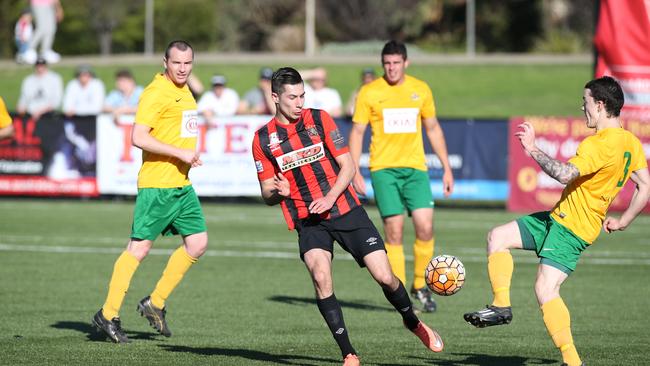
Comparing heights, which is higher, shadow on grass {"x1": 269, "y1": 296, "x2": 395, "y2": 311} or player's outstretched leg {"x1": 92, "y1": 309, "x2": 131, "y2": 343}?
player's outstretched leg {"x1": 92, "y1": 309, "x2": 131, "y2": 343}

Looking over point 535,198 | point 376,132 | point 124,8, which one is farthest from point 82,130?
point 124,8

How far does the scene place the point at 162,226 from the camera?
997 centimetres

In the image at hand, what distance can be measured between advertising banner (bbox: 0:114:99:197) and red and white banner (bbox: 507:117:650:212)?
27.2 ft

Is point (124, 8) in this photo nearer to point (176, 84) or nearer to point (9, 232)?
point (9, 232)

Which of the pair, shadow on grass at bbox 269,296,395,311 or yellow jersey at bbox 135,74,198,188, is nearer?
yellow jersey at bbox 135,74,198,188

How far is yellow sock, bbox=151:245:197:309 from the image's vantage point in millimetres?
9969

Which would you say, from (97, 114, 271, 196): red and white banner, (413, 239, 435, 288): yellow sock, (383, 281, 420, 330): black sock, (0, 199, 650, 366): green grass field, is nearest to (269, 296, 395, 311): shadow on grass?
(0, 199, 650, 366): green grass field

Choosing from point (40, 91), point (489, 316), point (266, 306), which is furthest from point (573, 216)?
point (40, 91)

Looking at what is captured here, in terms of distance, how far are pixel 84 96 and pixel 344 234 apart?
16.6 metres

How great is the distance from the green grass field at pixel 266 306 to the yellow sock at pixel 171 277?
360 mm

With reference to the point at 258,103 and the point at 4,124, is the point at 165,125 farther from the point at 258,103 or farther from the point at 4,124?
the point at 258,103

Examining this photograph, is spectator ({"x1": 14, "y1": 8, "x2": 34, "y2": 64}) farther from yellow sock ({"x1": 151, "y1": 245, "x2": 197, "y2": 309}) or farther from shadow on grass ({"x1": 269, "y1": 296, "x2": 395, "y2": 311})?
yellow sock ({"x1": 151, "y1": 245, "x2": 197, "y2": 309})

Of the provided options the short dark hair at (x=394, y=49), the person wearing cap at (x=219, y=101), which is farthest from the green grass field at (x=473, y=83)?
the short dark hair at (x=394, y=49)

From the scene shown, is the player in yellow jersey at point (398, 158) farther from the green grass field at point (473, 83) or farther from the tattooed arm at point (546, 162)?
the green grass field at point (473, 83)
